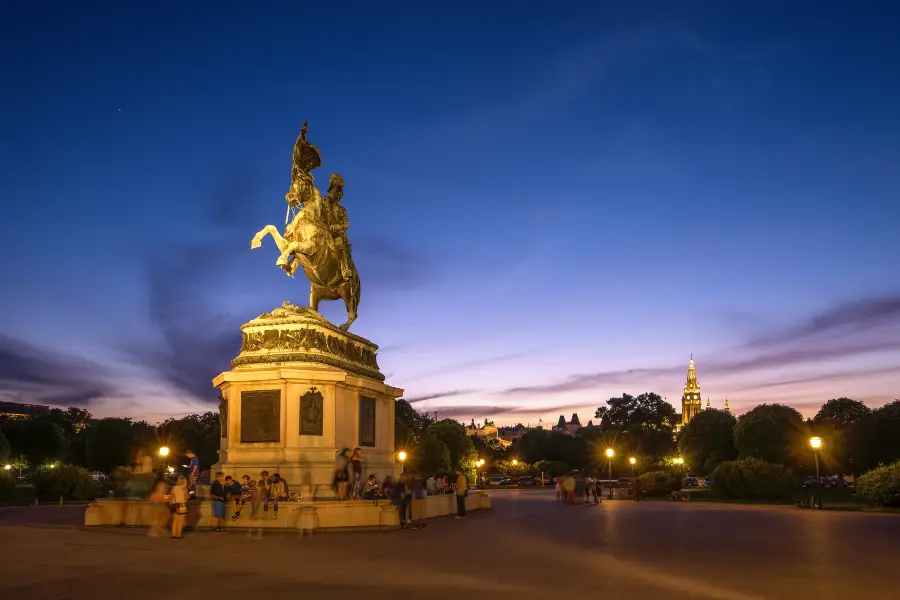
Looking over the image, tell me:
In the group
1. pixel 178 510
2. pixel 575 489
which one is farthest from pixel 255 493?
pixel 575 489

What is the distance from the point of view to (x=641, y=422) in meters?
141

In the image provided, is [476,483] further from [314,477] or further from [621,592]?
[621,592]

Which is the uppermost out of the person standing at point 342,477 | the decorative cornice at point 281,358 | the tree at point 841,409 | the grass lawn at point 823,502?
the tree at point 841,409

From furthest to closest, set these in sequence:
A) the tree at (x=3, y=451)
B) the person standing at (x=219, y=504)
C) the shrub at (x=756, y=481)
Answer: the tree at (x=3, y=451) → the shrub at (x=756, y=481) → the person standing at (x=219, y=504)

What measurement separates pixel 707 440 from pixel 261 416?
7190 centimetres

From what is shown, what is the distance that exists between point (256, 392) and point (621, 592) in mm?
17886

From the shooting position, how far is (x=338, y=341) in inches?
1204

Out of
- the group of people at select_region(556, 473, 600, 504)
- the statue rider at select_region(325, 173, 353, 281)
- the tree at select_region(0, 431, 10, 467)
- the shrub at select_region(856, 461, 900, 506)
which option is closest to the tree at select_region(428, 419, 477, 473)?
the tree at select_region(0, 431, 10, 467)

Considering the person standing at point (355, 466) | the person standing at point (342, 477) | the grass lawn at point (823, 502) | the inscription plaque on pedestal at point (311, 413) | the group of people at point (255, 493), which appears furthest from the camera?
the grass lawn at point (823, 502)

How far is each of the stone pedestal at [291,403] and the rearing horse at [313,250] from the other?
275 centimetres

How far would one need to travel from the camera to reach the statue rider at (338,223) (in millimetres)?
34094

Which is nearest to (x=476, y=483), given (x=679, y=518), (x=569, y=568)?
(x=679, y=518)

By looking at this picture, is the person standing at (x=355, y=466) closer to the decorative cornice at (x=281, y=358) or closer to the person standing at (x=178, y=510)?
the decorative cornice at (x=281, y=358)

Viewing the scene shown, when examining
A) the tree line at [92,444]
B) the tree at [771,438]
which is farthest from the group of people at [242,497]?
the tree line at [92,444]
